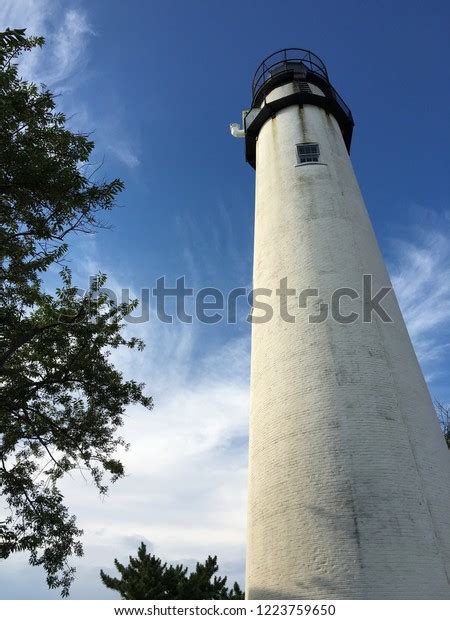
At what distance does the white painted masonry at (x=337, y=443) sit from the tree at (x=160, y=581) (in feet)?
19.4

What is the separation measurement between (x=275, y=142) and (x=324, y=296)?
7704 millimetres

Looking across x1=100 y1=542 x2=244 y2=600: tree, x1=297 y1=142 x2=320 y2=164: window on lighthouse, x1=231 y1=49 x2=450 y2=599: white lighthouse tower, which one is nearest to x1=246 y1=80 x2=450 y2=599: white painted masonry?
x1=231 y1=49 x2=450 y2=599: white lighthouse tower

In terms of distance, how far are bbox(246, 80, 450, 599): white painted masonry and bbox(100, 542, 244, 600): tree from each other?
5899 mm

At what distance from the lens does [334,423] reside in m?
9.81

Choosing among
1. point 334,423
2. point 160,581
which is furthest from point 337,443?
point 160,581

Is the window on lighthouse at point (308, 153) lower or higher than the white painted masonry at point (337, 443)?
higher

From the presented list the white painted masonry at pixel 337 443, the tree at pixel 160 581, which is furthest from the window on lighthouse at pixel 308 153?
the tree at pixel 160 581

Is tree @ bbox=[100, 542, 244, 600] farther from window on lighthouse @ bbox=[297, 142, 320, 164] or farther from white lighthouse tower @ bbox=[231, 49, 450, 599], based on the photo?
window on lighthouse @ bbox=[297, 142, 320, 164]

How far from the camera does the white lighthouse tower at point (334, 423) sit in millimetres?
8438

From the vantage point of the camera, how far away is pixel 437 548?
28.1 feet

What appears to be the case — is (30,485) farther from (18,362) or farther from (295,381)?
(295,381)

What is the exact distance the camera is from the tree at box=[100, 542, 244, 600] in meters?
14.0

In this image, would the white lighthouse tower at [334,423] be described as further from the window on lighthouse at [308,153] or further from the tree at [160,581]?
the tree at [160,581]

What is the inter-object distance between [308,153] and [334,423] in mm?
9829
